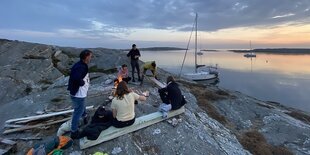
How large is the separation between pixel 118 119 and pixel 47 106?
5.80 meters

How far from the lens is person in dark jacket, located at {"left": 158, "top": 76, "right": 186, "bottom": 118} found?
12.7 metres

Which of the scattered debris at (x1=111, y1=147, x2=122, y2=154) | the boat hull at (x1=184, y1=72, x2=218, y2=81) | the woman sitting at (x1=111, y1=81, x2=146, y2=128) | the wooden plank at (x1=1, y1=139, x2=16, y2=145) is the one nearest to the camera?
the woman sitting at (x1=111, y1=81, x2=146, y2=128)

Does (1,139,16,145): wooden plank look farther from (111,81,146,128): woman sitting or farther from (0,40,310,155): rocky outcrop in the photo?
(111,81,146,128): woman sitting

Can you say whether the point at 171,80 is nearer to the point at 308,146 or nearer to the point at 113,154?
the point at 113,154

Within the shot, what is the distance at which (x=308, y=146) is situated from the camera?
661 inches

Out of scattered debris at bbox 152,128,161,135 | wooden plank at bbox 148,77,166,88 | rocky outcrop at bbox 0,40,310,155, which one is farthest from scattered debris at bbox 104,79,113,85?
scattered debris at bbox 152,128,161,135

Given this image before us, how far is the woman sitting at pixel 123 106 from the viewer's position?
9992 mm

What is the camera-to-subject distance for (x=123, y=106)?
10141 millimetres

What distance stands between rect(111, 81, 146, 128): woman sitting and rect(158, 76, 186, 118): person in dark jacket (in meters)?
2.29

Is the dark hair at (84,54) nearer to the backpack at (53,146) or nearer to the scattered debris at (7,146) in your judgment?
the backpack at (53,146)

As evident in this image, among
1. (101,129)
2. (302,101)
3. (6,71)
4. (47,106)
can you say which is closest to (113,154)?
(101,129)

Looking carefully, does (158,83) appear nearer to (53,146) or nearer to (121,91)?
(121,91)

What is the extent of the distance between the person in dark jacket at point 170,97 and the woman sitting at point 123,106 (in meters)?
2.29

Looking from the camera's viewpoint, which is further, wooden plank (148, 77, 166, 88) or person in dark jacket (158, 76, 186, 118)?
wooden plank (148, 77, 166, 88)
